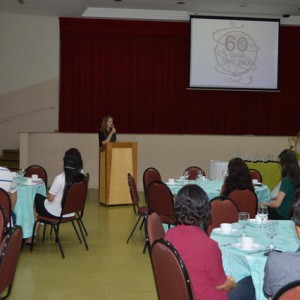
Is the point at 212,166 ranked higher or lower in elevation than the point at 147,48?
lower

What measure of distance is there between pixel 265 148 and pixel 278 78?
2.22m

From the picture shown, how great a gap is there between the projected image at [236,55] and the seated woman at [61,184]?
7174mm

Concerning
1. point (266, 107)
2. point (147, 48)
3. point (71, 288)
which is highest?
point (147, 48)

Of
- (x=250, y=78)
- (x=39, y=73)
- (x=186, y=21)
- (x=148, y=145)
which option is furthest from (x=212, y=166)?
(x=39, y=73)

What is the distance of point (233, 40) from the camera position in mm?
12961

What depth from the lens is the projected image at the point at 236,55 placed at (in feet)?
42.2

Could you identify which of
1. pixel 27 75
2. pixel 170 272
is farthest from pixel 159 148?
pixel 170 272

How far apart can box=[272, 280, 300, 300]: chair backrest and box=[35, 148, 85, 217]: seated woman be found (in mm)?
4008

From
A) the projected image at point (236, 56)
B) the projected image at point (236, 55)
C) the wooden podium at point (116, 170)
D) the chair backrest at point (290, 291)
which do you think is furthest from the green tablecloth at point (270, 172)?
the chair backrest at point (290, 291)

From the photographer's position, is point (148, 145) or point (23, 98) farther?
point (23, 98)

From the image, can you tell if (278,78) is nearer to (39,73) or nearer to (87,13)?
(87,13)

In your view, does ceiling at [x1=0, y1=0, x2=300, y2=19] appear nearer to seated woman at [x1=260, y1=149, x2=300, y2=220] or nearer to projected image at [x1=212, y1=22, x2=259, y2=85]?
projected image at [x1=212, y1=22, x2=259, y2=85]

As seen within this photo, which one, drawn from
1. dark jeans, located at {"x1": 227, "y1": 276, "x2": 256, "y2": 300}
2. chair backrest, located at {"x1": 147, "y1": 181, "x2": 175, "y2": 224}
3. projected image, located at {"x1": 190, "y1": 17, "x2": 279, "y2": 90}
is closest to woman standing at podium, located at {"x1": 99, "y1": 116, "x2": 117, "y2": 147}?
projected image, located at {"x1": 190, "y1": 17, "x2": 279, "y2": 90}

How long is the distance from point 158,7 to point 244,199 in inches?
308
